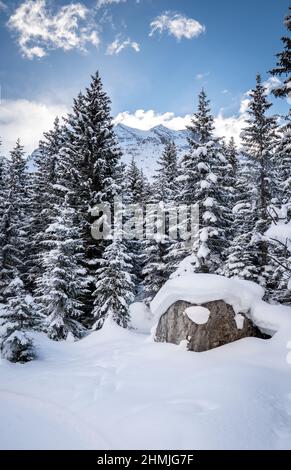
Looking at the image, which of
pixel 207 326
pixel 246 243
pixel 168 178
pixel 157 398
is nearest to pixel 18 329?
pixel 157 398

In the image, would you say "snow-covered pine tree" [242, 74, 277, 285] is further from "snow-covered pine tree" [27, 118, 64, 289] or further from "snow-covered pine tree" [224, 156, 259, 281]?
"snow-covered pine tree" [27, 118, 64, 289]

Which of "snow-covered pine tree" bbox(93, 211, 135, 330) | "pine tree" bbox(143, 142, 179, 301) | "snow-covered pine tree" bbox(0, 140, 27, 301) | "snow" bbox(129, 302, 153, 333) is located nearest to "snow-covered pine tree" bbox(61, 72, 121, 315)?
"snow-covered pine tree" bbox(93, 211, 135, 330)

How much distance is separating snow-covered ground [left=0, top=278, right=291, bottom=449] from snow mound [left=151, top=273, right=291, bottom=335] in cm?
5

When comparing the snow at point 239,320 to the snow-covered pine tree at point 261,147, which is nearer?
the snow at point 239,320

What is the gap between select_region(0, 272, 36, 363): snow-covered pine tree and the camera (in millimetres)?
8689

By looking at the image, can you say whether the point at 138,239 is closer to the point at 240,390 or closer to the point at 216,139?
the point at 216,139

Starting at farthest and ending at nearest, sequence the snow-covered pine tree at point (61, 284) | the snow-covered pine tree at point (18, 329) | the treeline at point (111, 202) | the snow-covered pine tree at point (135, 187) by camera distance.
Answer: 1. the snow-covered pine tree at point (135, 187)
2. the treeline at point (111, 202)
3. the snow-covered pine tree at point (61, 284)
4. the snow-covered pine tree at point (18, 329)

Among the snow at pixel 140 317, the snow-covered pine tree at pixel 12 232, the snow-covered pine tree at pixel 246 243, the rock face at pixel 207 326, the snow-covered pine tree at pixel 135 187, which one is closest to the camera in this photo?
the rock face at pixel 207 326

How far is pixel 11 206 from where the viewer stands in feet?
76.7

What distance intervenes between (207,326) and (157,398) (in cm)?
349

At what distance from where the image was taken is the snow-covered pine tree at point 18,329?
28.5ft

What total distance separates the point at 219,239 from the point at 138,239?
444 inches

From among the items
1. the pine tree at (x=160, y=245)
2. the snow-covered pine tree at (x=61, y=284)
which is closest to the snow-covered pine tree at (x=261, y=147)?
the pine tree at (x=160, y=245)

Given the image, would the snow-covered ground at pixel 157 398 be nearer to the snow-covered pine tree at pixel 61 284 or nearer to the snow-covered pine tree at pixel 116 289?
the snow-covered pine tree at pixel 61 284
